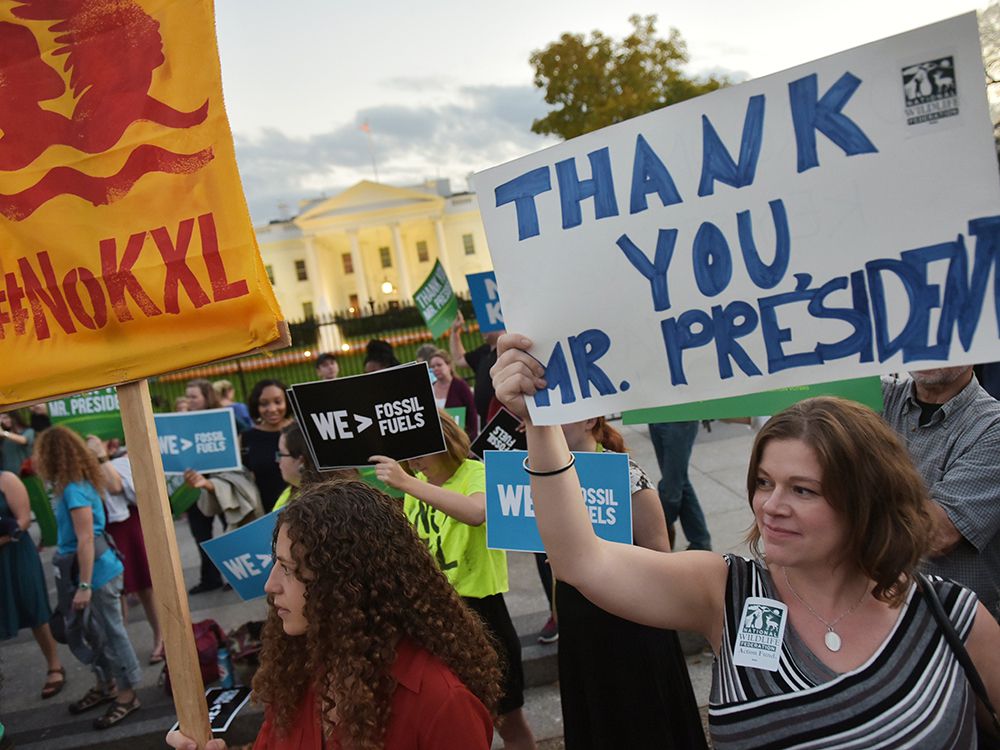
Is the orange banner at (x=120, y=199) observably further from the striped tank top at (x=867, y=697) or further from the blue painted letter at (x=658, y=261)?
the striped tank top at (x=867, y=697)

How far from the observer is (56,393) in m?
2.18

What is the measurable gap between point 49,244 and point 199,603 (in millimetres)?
5261

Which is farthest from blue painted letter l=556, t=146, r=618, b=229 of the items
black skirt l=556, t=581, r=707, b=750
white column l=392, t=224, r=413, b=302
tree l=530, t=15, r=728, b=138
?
white column l=392, t=224, r=413, b=302

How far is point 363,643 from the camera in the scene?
5.86 feet

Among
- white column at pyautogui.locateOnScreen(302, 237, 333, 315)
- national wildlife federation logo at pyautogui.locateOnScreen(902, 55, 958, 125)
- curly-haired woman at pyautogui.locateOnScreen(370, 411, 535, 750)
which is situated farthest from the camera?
white column at pyautogui.locateOnScreen(302, 237, 333, 315)

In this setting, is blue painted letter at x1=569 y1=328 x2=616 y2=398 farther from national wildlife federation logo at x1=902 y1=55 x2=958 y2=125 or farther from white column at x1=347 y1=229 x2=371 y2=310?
white column at x1=347 y1=229 x2=371 y2=310

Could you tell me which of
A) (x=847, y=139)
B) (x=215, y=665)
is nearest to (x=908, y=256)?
(x=847, y=139)

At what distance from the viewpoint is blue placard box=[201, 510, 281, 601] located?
3.41 m

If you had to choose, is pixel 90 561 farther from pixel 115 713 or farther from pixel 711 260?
pixel 711 260

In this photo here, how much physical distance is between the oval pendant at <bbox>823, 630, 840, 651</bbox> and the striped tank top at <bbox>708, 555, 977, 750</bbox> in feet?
0.16

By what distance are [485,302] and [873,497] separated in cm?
529

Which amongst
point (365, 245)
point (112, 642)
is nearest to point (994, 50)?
point (112, 642)

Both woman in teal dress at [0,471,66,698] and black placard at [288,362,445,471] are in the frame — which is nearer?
black placard at [288,362,445,471]

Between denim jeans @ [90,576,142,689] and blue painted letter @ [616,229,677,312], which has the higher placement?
blue painted letter @ [616,229,677,312]
